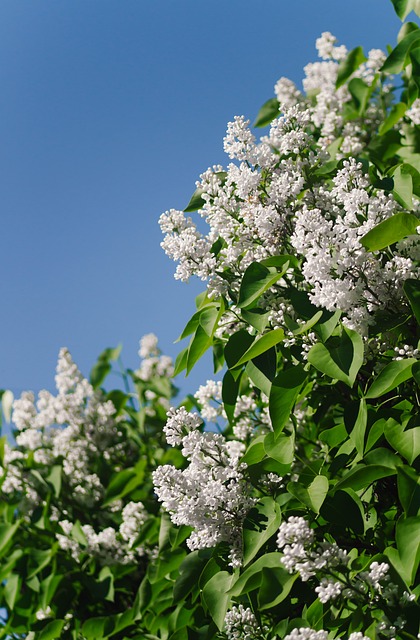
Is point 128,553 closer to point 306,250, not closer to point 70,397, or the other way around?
point 70,397

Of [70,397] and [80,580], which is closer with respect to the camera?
[80,580]

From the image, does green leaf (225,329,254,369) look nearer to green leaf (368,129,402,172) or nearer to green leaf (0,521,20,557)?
green leaf (368,129,402,172)

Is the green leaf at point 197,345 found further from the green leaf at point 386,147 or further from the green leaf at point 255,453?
the green leaf at point 386,147

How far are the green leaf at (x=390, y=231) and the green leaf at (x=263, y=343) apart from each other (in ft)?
0.94

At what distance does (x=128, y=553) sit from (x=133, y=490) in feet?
0.92

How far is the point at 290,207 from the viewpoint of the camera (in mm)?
2141

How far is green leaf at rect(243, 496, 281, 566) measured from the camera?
1762 mm

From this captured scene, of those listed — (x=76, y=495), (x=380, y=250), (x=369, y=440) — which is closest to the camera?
(x=369, y=440)

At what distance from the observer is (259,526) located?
5.92 feet

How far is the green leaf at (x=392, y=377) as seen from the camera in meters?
1.72

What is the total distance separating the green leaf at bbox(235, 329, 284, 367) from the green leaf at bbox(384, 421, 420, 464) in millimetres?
335

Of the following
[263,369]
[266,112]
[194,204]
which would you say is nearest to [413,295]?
[263,369]

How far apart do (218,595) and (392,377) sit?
671mm

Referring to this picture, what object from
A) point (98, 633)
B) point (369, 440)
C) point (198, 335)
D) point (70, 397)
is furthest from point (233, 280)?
point (70, 397)
